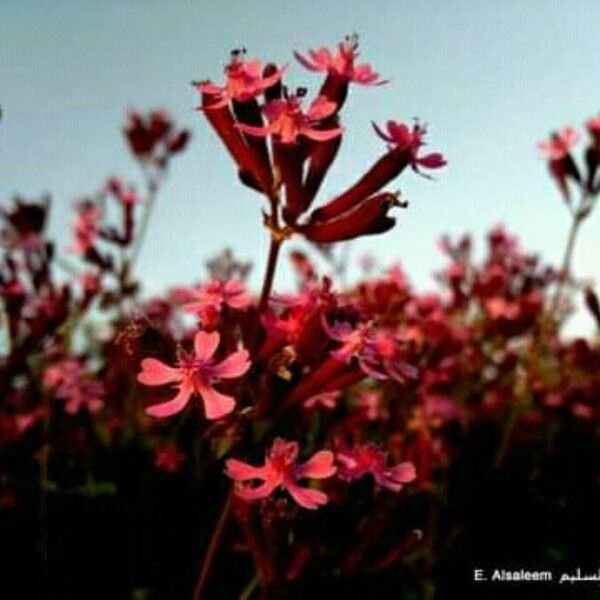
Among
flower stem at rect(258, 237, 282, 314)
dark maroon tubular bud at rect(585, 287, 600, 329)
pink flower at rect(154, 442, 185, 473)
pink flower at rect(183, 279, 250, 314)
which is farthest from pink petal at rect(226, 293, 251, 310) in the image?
dark maroon tubular bud at rect(585, 287, 600, 329)

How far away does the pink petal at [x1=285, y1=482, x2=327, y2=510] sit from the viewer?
128cm

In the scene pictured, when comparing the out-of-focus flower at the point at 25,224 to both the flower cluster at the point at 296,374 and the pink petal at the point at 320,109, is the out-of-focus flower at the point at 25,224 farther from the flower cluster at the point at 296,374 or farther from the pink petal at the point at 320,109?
the pink petal at the point at 320,109

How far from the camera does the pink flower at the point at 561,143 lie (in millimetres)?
2971

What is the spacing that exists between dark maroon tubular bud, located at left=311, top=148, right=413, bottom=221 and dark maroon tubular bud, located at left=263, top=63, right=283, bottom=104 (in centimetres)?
19

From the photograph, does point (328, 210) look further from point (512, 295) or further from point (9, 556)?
point (512, 295)

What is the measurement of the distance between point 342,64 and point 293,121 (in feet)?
0.52

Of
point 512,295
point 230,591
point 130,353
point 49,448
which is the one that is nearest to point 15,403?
point 49,448

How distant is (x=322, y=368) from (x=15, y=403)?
5.84 feet

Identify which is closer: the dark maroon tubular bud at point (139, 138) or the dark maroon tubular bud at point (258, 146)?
the dark maroon tubular bud at point (258, 146)

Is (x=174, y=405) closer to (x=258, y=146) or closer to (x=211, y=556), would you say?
(x=211, y=556)

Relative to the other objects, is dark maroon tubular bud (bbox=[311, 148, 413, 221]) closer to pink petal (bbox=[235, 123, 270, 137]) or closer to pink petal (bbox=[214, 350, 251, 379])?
pink petal (bbox=[235, 123, 270, 137])

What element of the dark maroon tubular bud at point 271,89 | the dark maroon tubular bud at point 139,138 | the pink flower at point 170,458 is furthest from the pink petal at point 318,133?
the dark maroon tubular bud at point 139,138

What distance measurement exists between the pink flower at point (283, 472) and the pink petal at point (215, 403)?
81 mm

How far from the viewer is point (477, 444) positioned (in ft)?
12.1
